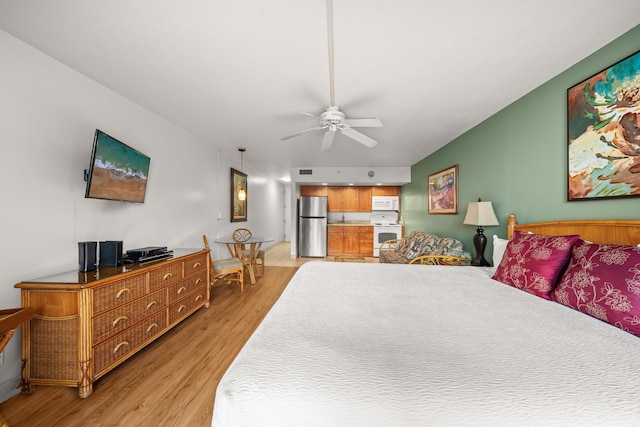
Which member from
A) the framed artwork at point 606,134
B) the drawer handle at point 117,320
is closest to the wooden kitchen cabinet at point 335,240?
the framed artwork at point 606,134

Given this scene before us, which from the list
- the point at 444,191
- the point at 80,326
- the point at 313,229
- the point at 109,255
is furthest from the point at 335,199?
the point at 80,326

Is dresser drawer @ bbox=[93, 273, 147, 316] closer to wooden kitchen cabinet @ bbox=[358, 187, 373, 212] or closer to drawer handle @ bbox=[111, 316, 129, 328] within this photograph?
drawer handle @ bbox=[111, 316, 129, 328]

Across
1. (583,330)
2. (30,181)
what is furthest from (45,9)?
(583,330)

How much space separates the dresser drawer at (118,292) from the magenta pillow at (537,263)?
2.92m

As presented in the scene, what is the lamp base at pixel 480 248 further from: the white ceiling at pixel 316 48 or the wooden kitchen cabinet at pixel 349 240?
the wooden kitchen cabinet at pixel 349 240

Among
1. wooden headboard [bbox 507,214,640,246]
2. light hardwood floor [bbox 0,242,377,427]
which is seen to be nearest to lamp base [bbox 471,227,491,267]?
wooden headboard [bbox 507,214,640,246]

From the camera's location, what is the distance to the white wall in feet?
5.48

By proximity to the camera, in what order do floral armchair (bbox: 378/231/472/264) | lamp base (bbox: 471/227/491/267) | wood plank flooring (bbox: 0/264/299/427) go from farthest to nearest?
1. floral armchair (bbox: 378/231/472/264)
2. lamp base (bbox: 471/227/491/267)
3. wood plank flooring (bbox: 0/264/299/427)

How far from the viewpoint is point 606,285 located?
48.9 inches

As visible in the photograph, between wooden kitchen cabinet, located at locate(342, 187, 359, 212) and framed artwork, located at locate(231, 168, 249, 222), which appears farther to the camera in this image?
wooden kitchen cabinet, located at locate(342, 187, 359, 212)

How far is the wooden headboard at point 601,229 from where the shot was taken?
1.54m

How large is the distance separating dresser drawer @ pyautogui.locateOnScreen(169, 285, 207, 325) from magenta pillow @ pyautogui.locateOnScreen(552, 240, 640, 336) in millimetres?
3123

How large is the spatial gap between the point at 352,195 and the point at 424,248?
3534mm

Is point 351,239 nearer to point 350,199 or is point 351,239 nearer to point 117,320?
point 350,199
